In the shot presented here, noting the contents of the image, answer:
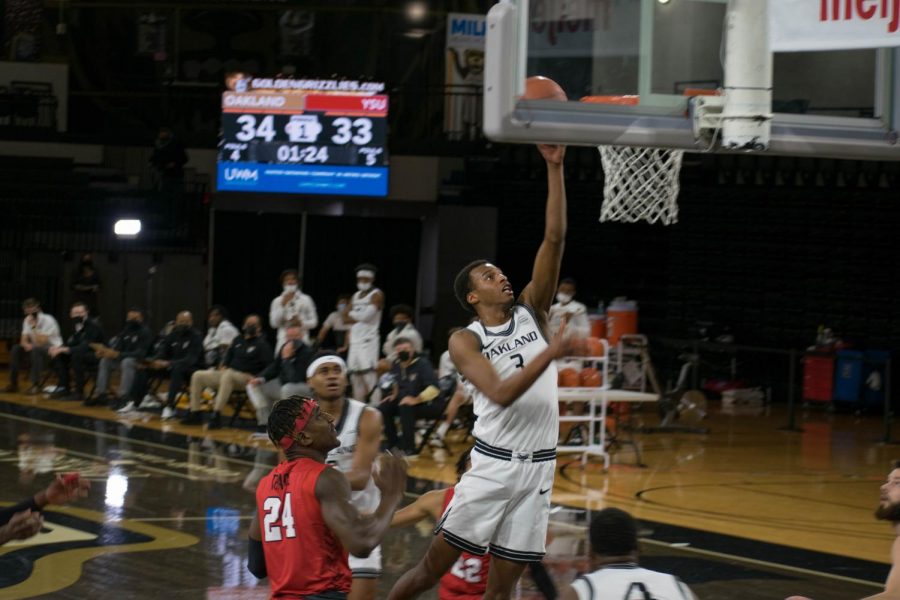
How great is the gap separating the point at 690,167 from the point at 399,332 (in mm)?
8509

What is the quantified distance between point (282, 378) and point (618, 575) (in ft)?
40.7

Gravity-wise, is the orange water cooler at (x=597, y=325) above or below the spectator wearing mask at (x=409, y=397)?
above

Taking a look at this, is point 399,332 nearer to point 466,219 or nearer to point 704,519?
point 704,519

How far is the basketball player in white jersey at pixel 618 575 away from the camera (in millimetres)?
4477

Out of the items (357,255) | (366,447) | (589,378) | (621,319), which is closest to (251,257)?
(357,255)

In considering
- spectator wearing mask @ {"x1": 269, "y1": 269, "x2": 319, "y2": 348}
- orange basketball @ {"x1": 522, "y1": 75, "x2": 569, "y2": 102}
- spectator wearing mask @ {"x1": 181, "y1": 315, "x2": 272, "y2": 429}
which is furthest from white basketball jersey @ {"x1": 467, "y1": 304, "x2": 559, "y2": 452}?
spectator wearing mask @ {"x1": 269, "y1": 269, "x2": 319, "y2": 348}

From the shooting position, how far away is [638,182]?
9.52m

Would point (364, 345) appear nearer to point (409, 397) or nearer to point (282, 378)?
point (282, 378)

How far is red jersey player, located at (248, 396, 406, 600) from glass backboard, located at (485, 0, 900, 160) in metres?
1.86

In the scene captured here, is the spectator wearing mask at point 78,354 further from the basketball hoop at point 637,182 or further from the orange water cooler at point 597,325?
the basketball hoop at point 637,182

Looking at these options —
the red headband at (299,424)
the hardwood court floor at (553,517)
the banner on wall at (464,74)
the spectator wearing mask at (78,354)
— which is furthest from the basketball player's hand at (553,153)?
the banner on wall at (464,74)

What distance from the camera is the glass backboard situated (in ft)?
21.0

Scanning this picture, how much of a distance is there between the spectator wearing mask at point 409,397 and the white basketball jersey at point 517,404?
29.7ft

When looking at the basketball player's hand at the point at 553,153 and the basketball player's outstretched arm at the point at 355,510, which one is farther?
the basketball player's hand at the point at 553,153
